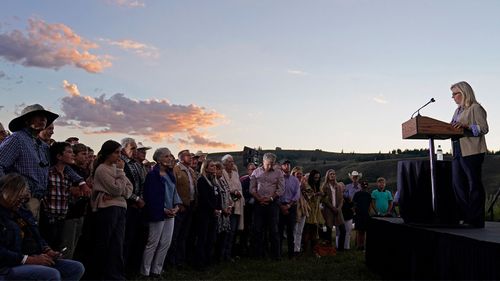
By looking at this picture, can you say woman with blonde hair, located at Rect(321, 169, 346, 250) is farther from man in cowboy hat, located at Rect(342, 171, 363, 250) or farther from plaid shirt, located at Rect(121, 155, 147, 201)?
plaid shirt, located at Rect(121, 155, 147, 201)

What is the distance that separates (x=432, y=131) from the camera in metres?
5.34

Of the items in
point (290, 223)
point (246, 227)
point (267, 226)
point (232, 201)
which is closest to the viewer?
point (232, 201)

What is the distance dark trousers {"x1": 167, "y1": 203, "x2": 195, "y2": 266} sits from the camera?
25.9 ft

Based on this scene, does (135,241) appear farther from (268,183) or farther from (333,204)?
(333,204)

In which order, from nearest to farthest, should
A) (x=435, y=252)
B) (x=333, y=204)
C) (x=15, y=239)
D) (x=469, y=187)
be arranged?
(x=15, y=239) → (x=435, y=252) → (x=469, y=187) → (x=333, y=204)

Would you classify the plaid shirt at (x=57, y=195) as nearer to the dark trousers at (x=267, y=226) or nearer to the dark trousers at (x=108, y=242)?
the dark trousers at (x=108, y=242)

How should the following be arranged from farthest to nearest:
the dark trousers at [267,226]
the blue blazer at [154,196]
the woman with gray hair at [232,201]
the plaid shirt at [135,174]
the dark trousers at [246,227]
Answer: the dark trousers at [246,227]
the dark trousers at [267,226]
the woman with gray hair at [232,201]
the blue blazer at [154,196]
the plaid shirt at [135,174]

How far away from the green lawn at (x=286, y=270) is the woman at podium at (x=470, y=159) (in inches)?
86.8

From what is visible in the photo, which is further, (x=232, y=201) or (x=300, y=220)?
(x=300, y=220)

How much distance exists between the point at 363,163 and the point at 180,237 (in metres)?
70.5

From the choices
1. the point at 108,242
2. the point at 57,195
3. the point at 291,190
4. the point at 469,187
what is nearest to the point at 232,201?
the point at 291,190

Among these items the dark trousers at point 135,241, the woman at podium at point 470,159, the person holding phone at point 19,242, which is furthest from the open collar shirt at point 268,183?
the person holding phone at point 19,242

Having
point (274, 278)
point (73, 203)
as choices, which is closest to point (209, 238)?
point (274, 278)

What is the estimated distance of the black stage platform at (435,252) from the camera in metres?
3.84
